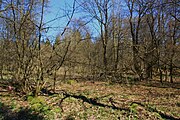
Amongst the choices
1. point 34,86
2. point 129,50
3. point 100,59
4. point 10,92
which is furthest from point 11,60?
point 100,59

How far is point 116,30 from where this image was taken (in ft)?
65.2

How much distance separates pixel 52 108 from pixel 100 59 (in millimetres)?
12731

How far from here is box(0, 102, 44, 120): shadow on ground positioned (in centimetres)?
650

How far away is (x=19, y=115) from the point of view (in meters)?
6.75

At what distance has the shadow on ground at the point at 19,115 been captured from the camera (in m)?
6.50

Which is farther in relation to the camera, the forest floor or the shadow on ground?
the shadow on ground

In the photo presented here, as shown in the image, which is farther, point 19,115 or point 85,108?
point 85,108

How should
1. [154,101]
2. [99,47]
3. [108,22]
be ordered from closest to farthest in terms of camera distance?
[154,101], [108,22], [99,47]

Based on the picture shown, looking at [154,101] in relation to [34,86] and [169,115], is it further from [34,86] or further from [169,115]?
[34,86]

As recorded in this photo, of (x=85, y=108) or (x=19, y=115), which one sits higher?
(x=85, y=108)

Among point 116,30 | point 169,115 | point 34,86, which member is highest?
point 116,30

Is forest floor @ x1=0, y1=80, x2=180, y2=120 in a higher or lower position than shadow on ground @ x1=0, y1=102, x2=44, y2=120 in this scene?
higher

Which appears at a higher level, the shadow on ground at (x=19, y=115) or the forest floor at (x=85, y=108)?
the forest floor at (x=85, y=108)

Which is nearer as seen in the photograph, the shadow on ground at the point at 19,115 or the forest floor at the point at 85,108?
the forest floor at the point at 85,108
